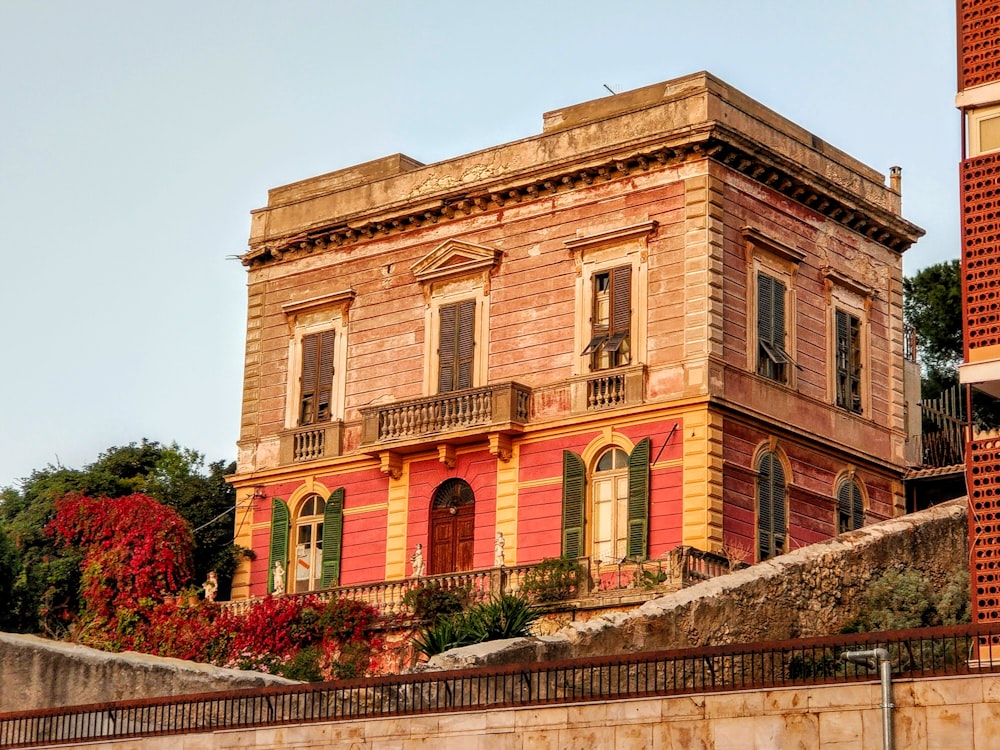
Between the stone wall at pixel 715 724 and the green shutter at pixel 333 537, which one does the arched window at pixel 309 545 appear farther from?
the stone wall at pixel 715 724

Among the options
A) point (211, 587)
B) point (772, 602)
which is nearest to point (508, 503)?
point (211, 587)

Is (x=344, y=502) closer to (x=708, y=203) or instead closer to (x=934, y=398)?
(x=708, y=203)

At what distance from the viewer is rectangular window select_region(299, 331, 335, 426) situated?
4300cm

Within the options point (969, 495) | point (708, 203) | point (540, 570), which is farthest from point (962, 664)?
point (708, 203)

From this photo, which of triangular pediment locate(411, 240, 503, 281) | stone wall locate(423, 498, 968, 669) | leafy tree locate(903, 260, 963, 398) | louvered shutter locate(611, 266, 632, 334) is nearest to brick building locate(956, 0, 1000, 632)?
stone wall locate(423, 498, 968, 669)

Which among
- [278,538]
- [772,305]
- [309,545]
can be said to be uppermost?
[772,305]

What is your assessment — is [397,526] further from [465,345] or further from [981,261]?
[981,261]

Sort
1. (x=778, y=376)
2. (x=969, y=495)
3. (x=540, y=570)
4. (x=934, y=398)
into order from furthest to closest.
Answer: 1. (x=934, y=398)
2. (x=778, y=376)
3. (x=540, y=570)
4. (x=969, y=495)

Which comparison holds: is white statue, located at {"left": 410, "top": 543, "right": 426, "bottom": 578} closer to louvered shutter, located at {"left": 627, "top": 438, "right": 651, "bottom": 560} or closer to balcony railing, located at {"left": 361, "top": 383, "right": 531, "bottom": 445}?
balcony railing, located at {"left": 361, "top": 383, "right": 531, "bottom": 445}

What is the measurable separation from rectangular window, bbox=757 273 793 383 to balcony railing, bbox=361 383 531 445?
443cm

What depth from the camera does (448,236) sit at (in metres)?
41.6

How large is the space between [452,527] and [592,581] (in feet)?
18.1

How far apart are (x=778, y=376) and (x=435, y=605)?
26.0ft

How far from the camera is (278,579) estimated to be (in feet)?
135
